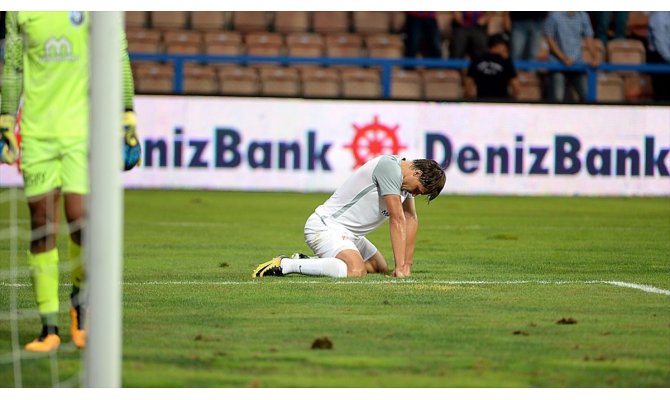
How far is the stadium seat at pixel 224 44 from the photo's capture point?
2370cm

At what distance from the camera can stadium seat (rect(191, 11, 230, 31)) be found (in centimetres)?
2472

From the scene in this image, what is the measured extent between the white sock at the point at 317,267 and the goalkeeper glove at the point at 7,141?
3.43m

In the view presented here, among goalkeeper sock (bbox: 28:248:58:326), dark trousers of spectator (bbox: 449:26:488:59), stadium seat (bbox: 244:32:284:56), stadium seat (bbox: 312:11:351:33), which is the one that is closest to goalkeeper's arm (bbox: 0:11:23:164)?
goalkeeper sock (bbox: 28:248:58:326)

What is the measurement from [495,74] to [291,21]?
5174 millimetres

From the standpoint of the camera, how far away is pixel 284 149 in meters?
19.9

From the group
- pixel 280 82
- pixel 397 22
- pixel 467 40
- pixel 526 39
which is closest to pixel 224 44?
pixel 280 82

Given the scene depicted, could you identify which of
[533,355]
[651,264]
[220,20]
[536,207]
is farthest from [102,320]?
[220,20]

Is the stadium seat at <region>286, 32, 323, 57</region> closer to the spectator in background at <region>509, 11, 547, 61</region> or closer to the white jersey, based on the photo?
the spectator in background at <region>509, 11, 547, 61</region>

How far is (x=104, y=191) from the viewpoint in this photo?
5461 mm

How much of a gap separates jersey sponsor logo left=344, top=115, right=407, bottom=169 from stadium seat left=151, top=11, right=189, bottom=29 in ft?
19.6

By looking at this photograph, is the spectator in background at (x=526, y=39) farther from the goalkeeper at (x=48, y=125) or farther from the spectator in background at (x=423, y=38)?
the goalkeeper at (x=48, y=125)

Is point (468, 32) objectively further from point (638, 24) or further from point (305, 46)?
point (638, 24)

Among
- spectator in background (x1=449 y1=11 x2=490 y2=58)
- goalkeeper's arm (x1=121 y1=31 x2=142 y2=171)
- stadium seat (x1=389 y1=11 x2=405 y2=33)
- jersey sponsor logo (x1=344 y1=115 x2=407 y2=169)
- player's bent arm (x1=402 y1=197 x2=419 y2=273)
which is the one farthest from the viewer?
stadium seat (x1=389 y1=11 x2=405 y2=33)

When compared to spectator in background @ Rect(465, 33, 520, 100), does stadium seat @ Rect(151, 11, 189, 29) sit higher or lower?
higher
